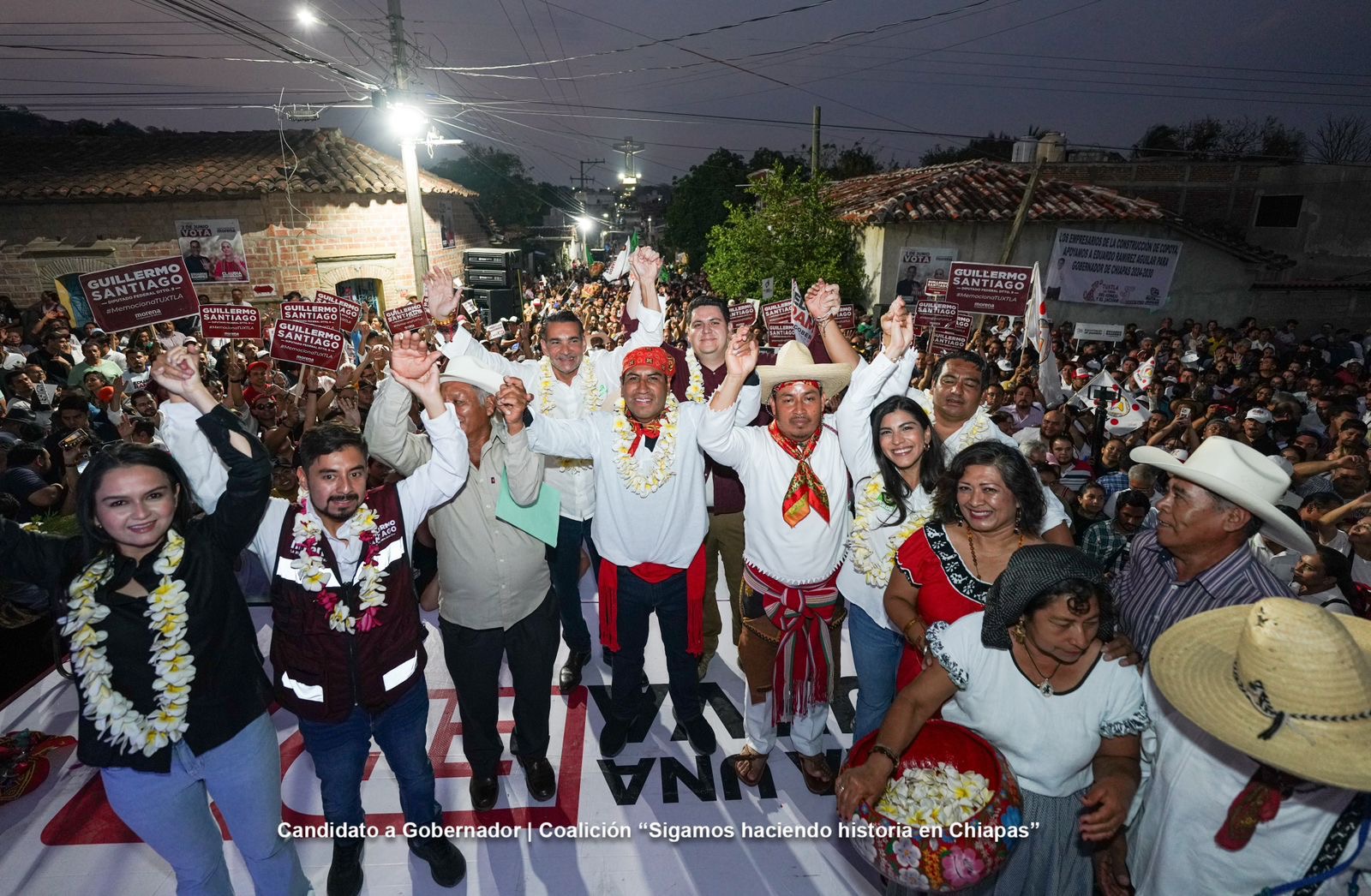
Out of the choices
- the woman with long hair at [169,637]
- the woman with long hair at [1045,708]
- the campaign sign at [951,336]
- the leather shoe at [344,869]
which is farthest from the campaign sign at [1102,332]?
the woman with long hair at [169,637]

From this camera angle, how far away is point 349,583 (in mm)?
2512

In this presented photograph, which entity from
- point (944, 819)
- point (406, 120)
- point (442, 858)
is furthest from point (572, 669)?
point (406, 120)

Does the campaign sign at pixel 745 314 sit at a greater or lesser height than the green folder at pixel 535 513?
greater

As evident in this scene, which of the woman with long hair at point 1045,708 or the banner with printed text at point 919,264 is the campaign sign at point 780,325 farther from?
the banner with printed text at point 919,264

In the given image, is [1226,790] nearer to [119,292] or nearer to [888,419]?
[888,419]

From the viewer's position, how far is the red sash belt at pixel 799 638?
3.18 metres

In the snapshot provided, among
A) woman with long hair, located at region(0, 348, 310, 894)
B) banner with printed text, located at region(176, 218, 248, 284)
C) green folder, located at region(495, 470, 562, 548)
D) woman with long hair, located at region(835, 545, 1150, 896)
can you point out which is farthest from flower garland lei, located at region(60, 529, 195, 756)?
banner with printed text, located at region(176, 218, 248, 284)

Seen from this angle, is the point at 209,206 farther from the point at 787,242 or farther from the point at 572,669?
the point at 572,669

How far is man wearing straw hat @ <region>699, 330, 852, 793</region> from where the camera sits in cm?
311

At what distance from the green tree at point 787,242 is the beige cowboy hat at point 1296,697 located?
1391cm

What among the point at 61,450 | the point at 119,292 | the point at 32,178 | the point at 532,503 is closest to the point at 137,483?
the point at 532,503

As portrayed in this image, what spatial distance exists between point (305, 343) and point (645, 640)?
4963 mm

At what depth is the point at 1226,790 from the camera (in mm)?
1780

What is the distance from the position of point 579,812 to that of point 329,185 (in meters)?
15.4
